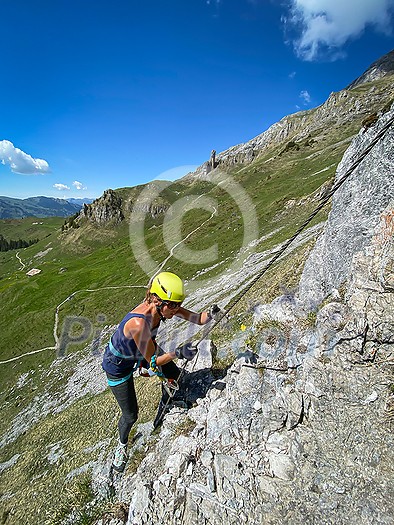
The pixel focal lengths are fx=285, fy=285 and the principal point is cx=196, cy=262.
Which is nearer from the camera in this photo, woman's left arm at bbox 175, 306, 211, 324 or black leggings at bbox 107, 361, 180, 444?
black leggings at bbox 107, 361, 180, 444

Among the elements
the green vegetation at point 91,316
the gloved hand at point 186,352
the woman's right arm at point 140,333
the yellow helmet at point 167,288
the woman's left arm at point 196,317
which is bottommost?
the green vegetation at point 91,316

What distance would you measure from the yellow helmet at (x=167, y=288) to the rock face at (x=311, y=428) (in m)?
4.16

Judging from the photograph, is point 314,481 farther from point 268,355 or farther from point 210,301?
point 210,301

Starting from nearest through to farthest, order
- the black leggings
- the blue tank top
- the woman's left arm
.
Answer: the blue tank top
the black leggings
the woman's left arm

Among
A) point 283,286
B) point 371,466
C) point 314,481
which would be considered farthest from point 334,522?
point 283,286

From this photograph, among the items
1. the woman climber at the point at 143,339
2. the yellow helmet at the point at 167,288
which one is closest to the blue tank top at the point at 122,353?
the woman climber at the point at 143,339

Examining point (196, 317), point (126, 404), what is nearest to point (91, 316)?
point (126, 404)

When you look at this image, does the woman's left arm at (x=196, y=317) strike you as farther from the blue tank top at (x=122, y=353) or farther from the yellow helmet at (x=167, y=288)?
the yellow helmet at (x=167, y=288)

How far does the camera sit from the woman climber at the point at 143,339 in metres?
8.64

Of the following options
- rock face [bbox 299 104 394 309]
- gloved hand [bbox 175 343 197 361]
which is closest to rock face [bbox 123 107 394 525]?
rock face [bbox 299 104 394 309]

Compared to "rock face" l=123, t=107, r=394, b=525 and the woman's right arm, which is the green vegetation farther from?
the woman's right arm

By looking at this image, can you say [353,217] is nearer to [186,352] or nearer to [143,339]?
[186,352]

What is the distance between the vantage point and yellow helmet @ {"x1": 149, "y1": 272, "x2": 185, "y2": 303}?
28.1ft

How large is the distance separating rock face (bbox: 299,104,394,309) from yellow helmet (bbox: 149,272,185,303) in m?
5.37
